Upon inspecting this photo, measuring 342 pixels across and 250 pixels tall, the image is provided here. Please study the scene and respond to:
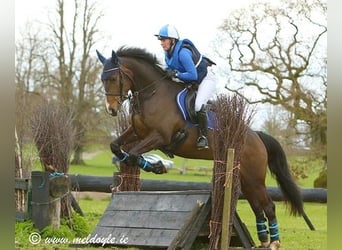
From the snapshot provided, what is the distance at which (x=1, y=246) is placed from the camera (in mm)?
5762

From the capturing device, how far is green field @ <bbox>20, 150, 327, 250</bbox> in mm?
6137

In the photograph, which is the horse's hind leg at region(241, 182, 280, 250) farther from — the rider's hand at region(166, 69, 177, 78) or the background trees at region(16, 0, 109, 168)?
the background trees at region(16, 0, 109, 168)

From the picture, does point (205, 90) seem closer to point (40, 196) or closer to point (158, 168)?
point (158, 168)

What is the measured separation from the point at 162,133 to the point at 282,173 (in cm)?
106

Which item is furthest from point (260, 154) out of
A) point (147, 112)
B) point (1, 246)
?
point (1, 246)

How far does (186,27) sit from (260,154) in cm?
116

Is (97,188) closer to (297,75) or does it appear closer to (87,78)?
(87,78)

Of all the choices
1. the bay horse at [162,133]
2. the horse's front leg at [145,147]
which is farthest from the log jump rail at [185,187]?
the horse's front leg at [145,147]

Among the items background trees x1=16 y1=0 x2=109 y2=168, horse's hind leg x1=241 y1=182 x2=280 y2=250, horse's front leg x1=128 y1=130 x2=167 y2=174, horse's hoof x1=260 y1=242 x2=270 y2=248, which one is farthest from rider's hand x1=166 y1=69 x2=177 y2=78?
horse's hoof x1=260 y1=242 x2=270 y2=248

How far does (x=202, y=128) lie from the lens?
240 inches

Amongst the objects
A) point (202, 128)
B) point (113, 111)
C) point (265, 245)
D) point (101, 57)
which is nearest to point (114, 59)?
point (101, 57)

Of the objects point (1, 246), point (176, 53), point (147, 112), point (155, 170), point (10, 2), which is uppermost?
point (10, 2)

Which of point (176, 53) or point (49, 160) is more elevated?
point (176, 53)

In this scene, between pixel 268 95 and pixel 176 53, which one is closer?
pixel 176 53
